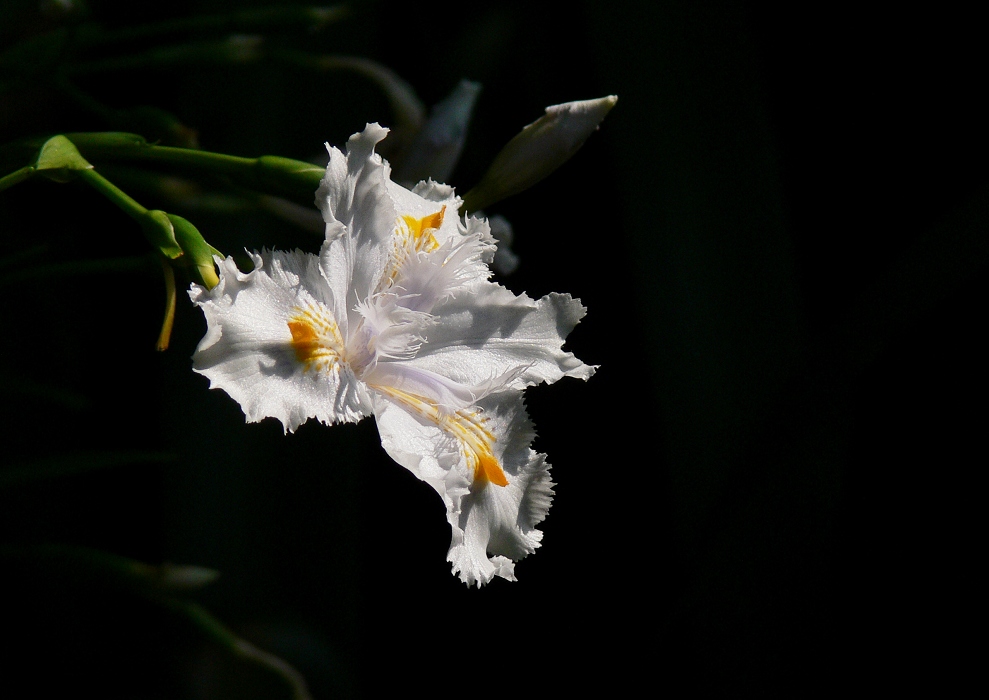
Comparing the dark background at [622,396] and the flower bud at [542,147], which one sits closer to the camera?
the flower bud at [542,147]

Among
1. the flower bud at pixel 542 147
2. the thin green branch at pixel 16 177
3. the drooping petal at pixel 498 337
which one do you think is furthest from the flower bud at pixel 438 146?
the thin green branch at pixel 16 177

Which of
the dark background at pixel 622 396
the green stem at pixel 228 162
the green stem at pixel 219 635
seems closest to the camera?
the green stem at pixel 228 162

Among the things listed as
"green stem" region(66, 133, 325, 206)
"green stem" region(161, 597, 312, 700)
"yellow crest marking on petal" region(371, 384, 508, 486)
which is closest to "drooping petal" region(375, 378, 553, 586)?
"yellow crest marking on petal" region(371, 384, 508, 486)

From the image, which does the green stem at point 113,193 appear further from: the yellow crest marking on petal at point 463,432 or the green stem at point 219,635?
the green stem at point 219,635

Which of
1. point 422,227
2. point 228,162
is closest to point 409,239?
point 422,227

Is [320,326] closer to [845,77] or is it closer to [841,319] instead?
[841,319]

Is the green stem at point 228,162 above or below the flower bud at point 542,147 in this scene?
below
